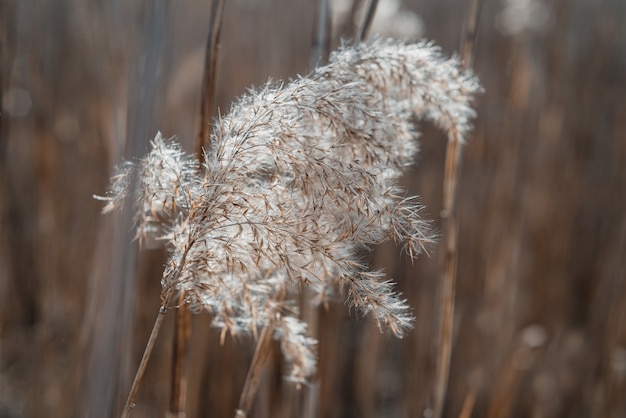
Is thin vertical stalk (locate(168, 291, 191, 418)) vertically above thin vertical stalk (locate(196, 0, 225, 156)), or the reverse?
thin vertical stalk (locate(196, 0, 225, 156))

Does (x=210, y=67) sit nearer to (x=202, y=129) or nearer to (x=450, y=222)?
(x=202, y=129)

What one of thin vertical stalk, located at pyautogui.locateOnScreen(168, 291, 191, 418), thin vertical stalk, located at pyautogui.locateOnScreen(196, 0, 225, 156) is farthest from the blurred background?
thin vertical stalk, located at pyautogui.locateOnScreen(196, 0, 225, 156)

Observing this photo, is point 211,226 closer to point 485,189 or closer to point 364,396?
point 364,396

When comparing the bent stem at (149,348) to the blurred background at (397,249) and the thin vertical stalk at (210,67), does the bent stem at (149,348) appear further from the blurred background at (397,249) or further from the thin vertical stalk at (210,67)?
the blurred background at (397,249)

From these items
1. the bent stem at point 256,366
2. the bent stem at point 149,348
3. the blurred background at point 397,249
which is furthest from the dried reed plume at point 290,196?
the blurred background at point 397,249

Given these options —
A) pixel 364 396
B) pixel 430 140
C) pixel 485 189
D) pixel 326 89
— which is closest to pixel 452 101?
pixel 326 89

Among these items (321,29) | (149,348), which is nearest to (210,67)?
(321,29)

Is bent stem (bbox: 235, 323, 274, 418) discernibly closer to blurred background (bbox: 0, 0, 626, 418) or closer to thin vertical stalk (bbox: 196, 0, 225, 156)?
thin vertical stalk (bbox: 196, 0, 225, 156)
